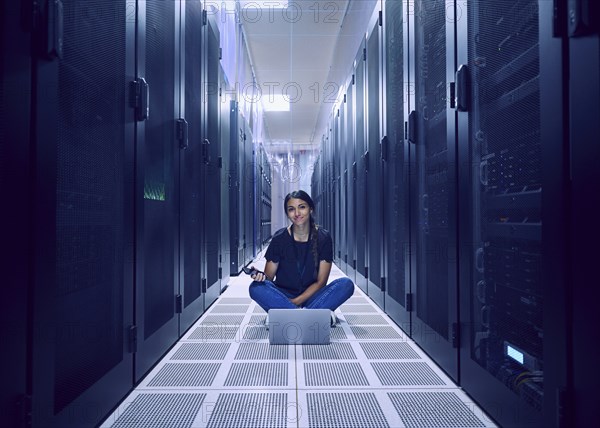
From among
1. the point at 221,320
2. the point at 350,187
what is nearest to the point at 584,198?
the point at 221,320

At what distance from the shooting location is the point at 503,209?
4.22 ft

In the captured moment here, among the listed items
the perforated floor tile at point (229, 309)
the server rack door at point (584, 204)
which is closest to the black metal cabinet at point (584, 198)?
the server rack door at point (584, 204)

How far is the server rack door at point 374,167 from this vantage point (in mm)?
3018

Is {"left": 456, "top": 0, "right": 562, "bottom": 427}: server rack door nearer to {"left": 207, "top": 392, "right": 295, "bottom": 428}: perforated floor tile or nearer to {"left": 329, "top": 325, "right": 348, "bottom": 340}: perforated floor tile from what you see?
{"left": 207, "top": 392, "right": 295, "bottom": 428}: perforated floor tile

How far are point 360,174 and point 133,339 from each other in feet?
8.62

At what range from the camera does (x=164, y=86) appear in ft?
6.72

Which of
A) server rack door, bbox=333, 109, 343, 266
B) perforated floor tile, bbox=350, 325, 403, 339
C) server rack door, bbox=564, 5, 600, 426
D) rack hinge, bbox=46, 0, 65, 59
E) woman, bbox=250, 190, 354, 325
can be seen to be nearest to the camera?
server rack door, bbox=564, 5, 600, 426

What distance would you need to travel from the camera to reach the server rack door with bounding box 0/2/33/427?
0.88 metres

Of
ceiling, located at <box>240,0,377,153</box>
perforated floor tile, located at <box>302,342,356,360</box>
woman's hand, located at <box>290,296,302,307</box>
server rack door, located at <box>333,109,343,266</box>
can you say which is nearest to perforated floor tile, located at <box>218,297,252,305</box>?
woman's hand, located at <box>290,296,302,307</box>

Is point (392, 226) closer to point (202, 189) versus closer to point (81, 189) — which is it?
point (202, 189)

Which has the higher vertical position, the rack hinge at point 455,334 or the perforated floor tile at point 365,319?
the rack hinge at point 455,334

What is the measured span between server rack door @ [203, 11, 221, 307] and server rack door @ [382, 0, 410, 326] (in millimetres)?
1263

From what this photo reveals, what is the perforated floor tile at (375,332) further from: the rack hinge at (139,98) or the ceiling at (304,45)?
the ceiling at (304,45)

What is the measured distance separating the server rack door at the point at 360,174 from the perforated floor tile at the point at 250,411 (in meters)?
2.23
